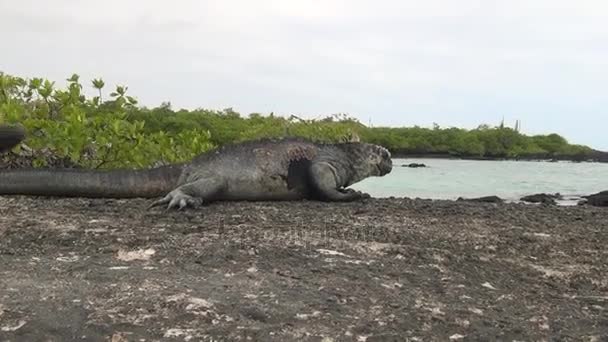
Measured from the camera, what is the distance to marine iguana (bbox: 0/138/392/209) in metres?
6.35

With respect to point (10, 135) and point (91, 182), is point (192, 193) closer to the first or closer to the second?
point (91, 182)

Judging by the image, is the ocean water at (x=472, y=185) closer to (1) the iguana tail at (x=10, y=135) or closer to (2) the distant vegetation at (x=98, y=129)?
(2) the distant vegetation at (x=98, y=129)

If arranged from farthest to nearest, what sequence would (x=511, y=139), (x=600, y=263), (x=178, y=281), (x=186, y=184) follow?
1. (x=511, y=139)
2. (x=186, y=184)
3. (x=600, y=263)
4. (x=178, y=281)

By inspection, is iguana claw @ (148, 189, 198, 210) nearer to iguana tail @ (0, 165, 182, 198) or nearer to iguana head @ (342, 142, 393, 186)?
iguana tail @ (0, 165, 182, 198)

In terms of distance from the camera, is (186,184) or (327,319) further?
(186,184)

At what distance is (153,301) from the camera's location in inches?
132

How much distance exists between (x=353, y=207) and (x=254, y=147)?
105 cm

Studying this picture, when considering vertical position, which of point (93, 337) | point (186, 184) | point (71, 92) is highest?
point (71, 92)

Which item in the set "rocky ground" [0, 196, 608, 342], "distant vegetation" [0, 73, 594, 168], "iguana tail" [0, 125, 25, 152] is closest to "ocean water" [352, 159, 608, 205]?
"distant vegetation" [0, 73, 594, 168]

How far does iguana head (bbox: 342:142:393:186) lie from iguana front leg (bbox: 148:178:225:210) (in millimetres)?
1709

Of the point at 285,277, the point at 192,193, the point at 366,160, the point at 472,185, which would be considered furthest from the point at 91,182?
the point at 472,185

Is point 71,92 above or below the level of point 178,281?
above

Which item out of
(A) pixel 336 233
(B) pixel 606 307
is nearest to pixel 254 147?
(A) pixel 336 233

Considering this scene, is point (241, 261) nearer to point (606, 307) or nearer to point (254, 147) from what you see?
point (606, 307)
